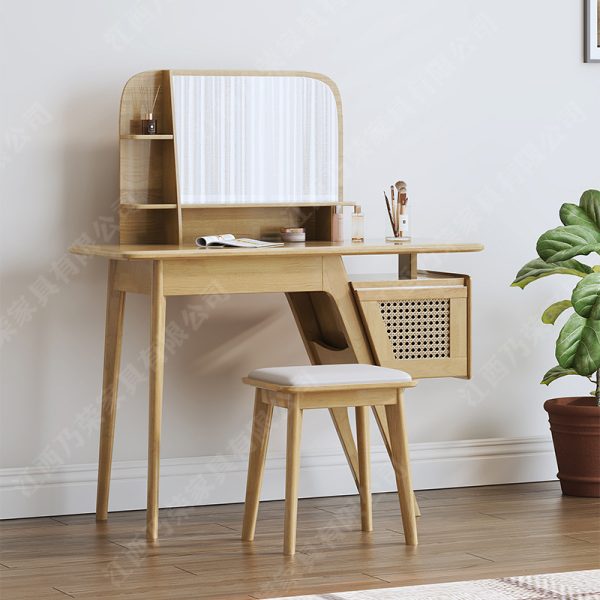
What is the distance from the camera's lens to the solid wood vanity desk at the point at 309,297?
3.25 m

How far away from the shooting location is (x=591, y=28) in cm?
420

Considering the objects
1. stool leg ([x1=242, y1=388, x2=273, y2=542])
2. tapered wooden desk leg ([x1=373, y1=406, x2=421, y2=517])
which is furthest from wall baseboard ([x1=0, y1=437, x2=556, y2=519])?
stool leg ([x1=242, y1=388, x2=273, y2=542])

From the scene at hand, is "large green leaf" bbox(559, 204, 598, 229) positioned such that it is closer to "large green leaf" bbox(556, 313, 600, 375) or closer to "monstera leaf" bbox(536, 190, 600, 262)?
"monstera leaf" bbox(536, 190, 600, 262)

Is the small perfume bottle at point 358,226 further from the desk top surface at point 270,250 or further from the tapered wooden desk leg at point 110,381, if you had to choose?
the tapered wooden desk leg at point 110,381

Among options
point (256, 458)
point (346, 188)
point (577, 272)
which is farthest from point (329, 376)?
point (577, 272)

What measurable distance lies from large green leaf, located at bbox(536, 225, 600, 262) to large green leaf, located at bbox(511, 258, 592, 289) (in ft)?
0.27

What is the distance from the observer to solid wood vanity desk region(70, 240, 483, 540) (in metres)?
3.25

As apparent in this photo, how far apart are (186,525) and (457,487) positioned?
3.41 ft

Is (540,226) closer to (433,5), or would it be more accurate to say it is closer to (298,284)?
(433,5)

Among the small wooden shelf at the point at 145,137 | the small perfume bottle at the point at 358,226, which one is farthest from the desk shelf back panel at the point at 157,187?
the small perfume bottle at the point at 358,226

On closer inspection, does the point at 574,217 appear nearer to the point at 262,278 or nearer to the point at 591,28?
the point at 591,28

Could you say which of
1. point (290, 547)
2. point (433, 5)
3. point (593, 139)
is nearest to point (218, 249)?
point (290, 547)

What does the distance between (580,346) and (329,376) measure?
0.96 meters

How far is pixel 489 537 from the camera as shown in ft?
10.9
